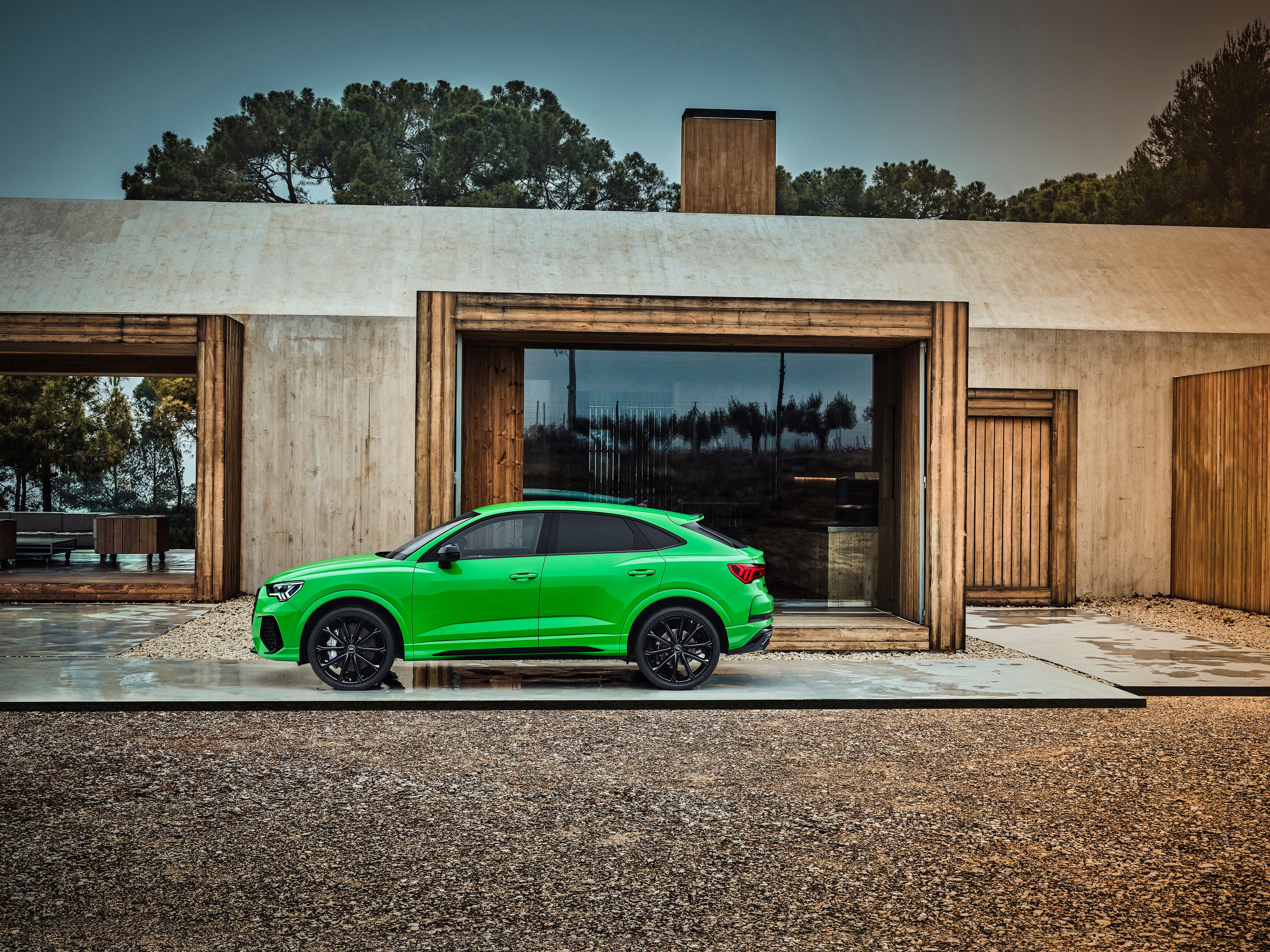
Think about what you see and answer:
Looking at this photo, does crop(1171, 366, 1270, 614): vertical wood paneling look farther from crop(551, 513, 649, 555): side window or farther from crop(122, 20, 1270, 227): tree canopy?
crop(122, 20, 1270, 227): tree canopy

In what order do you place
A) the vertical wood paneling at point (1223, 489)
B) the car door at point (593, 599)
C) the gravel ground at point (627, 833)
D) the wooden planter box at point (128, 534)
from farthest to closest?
the wooden planter box at point (128, 534) → the vertical wood paneling at point (1223, 489) → the car door at point (593, 599) → the gravel ground at point (627, 833)

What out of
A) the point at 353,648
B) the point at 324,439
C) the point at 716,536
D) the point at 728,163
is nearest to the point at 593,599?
the point at 716,536

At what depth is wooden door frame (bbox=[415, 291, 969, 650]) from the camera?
11203 mm

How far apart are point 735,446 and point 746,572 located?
390 centimetres

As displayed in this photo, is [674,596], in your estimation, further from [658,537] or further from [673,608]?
[658,537]

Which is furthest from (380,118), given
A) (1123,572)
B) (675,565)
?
(675,565)

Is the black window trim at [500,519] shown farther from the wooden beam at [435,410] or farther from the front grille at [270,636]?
the wooden beam at [435,410]

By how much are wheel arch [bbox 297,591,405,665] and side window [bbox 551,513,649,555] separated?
4.61 ft

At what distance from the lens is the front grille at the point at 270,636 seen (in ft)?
29.4

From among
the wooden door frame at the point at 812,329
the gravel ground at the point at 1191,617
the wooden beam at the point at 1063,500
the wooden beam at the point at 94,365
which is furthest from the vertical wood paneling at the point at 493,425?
the gravel ground at the point at 1191,617

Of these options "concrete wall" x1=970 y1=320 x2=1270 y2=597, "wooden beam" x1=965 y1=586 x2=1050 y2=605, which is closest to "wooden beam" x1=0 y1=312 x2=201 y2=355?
"wooden beam" x1=965 y1=586 x2=1050 y2=605

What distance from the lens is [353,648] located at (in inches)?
354

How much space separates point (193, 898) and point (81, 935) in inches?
18.4

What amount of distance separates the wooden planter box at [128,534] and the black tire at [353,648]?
1018cm
